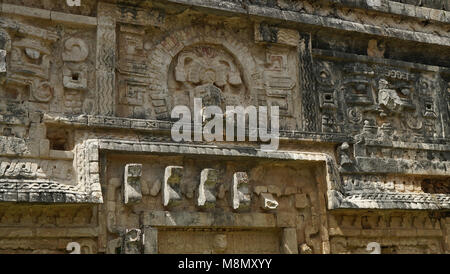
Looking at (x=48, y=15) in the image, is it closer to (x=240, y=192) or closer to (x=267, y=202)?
(x=240, y=192)

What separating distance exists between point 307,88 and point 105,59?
2.52m

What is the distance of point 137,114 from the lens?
7.14 m

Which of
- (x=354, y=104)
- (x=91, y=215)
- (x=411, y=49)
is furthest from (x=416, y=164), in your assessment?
(x=91, y=215)

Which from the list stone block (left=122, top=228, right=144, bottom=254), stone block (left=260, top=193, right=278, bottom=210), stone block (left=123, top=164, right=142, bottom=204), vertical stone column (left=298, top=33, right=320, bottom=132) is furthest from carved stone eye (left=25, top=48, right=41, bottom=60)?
vertical stone column (left=298, top=33, right=320, bottom=132)

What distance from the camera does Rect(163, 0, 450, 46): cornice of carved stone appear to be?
7.59 metres

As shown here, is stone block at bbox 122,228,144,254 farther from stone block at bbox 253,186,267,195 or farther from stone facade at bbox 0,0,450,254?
stone block at bbox 253,186,267,195

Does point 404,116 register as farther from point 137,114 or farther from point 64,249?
point 64,249

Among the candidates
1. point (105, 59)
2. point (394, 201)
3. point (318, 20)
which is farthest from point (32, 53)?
point (394, 201)

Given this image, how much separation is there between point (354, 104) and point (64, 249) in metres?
4.06

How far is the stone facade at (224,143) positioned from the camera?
6543 millimetres

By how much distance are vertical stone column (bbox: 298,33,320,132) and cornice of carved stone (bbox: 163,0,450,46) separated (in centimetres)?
25

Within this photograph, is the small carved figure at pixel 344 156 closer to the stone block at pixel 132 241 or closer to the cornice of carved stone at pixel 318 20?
the cornice of carved stone at pixel 318 20

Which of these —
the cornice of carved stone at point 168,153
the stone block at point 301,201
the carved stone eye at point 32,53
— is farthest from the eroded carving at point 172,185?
the carved stone eye at point 32,53

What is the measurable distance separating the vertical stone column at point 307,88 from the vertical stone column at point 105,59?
2357 millimetres
